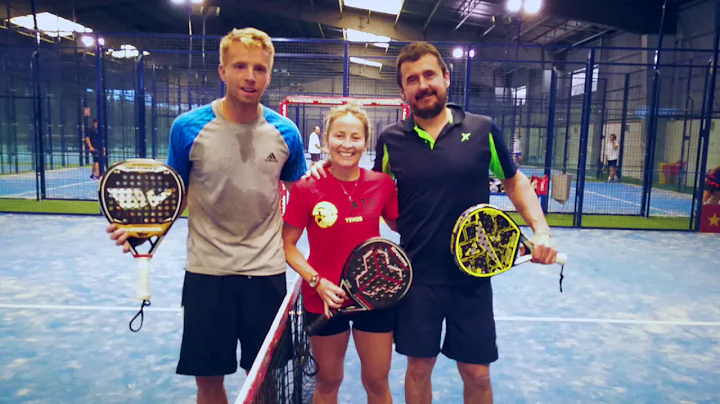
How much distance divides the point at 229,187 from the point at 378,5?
54.9 ft

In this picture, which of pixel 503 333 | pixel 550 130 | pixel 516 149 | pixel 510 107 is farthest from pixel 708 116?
pixel 516 149

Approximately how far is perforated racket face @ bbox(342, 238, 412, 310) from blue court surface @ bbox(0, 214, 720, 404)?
1.33 meters

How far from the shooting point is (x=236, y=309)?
90.3 inches

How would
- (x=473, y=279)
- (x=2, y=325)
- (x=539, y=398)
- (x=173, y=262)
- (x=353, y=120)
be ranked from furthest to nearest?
1. (x=173, y=262)
2. (x=2, y=325)
3. (x=539, y=398)
4. (x=473, y=279)
5. (x=353, y=120)

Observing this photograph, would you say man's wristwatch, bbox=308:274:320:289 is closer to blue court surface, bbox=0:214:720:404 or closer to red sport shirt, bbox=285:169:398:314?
red sport shirt, bbox=285:169:398:314

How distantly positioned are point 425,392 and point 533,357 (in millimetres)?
1779

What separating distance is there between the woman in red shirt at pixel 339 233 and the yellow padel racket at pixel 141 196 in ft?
1.59

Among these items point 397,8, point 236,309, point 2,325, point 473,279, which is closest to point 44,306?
point 2,325

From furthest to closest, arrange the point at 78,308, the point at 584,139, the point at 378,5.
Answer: the point at 378,5 → the point at 584,139 → the point at 78,308

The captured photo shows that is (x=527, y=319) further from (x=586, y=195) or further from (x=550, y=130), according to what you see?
(x=586, y=195)

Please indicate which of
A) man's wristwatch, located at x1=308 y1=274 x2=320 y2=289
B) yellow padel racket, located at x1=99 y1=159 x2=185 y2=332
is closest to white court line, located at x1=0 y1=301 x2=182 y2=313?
yellow padel racket, located at x1=99 y1=159 x2=185 y2=332

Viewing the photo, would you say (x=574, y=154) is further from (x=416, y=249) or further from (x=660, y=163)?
(x=416, y=249)

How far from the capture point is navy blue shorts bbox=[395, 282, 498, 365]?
227cm

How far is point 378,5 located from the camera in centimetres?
1756
